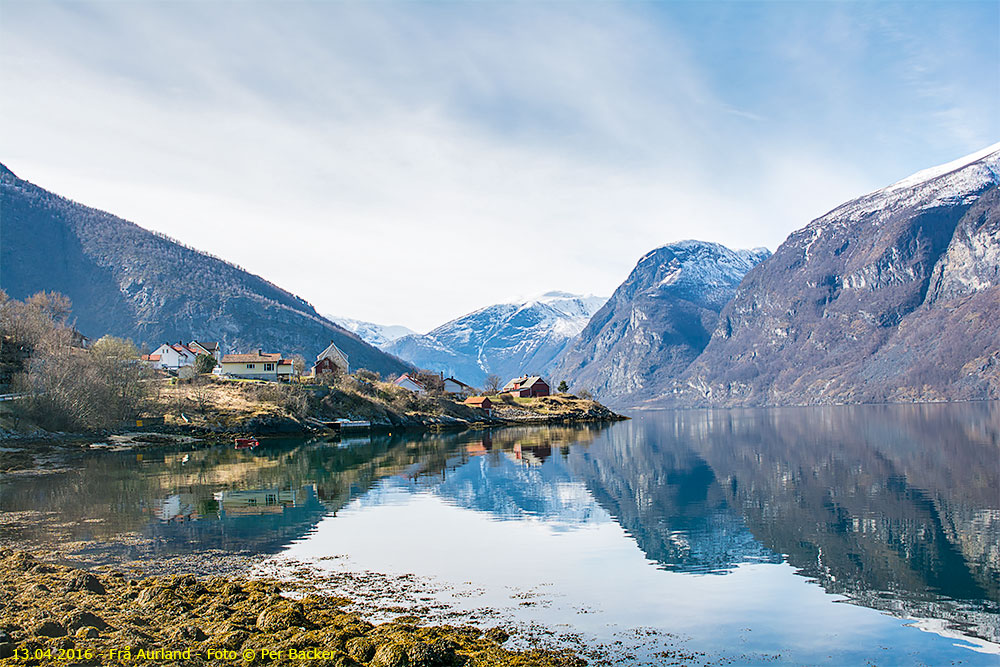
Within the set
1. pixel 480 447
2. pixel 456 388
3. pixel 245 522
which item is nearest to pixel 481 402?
pixel 456 388

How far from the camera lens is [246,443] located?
84938 millimetres

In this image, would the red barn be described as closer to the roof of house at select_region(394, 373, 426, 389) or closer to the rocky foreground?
the roof of house at select_region(394, 373, 426, 389)

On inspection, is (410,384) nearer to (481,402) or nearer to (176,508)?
(481,402)

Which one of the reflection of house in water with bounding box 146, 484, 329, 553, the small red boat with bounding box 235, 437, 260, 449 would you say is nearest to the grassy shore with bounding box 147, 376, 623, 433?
the small red boat with bounding box 235, 437, 260, 449

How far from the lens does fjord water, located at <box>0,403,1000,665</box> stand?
1891 cm

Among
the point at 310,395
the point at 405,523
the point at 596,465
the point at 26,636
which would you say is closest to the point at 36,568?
the point at 26,636

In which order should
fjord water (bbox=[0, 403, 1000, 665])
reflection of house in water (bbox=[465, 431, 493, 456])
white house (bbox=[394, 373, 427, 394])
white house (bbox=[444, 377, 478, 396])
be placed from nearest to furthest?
1. fjord water (bbox=[0, 403, 1000, 665])
2. reflection of house in water (bbox=[465, 431, 493, 456])
3. white house (bbox=[394, 373, 427, 394])
4. white house (bbox=[444, 377, 478, 396])

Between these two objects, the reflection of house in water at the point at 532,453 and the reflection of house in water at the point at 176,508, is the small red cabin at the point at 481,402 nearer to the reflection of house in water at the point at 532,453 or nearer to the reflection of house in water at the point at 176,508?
the reflection of house in water at the point at 532,453

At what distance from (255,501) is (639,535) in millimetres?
21269

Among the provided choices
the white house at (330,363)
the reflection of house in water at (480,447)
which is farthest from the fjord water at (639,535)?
the white house at (330,363)

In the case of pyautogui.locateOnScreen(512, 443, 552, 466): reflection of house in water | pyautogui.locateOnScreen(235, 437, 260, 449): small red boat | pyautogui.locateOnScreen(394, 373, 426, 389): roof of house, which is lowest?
pyautogui.locateOnScreen(235, 437, 260, 449): small red boat

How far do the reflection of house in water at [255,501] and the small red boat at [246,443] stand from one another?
138ft

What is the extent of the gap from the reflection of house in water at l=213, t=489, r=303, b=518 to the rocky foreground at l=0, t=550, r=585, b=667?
48.3 feet

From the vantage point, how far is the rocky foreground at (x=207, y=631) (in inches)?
585
